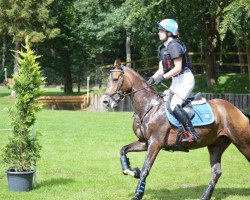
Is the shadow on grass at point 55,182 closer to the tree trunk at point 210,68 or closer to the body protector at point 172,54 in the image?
the body protector at point 172,54

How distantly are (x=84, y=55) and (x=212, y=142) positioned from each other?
4169 cm

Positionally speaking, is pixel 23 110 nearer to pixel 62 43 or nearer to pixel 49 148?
pixel 49 148

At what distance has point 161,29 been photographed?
25.9ft

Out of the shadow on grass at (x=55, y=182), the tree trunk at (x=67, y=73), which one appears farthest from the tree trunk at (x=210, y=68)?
the shadow on grass at (x=55, y=182)

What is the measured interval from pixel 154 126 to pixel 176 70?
99cm

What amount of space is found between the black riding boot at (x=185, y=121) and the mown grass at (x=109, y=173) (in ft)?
4.04

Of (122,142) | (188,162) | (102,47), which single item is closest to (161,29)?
(188,162)

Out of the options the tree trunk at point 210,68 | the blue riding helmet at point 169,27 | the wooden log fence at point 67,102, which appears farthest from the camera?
the wooden log fence at point 67,102

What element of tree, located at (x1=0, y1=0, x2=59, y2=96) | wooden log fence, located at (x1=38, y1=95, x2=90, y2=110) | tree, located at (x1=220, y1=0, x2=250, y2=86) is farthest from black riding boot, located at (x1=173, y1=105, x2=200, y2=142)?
tree, located at (x1=0, y1=0, x2=59, y2=96)

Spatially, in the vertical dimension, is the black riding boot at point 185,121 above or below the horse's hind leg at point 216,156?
above

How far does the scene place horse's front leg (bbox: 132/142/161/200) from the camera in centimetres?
757

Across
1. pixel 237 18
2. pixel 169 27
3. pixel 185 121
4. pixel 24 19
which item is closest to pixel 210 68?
pixel 237 18

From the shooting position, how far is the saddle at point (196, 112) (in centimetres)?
790

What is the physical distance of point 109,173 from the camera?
11.0 metres
